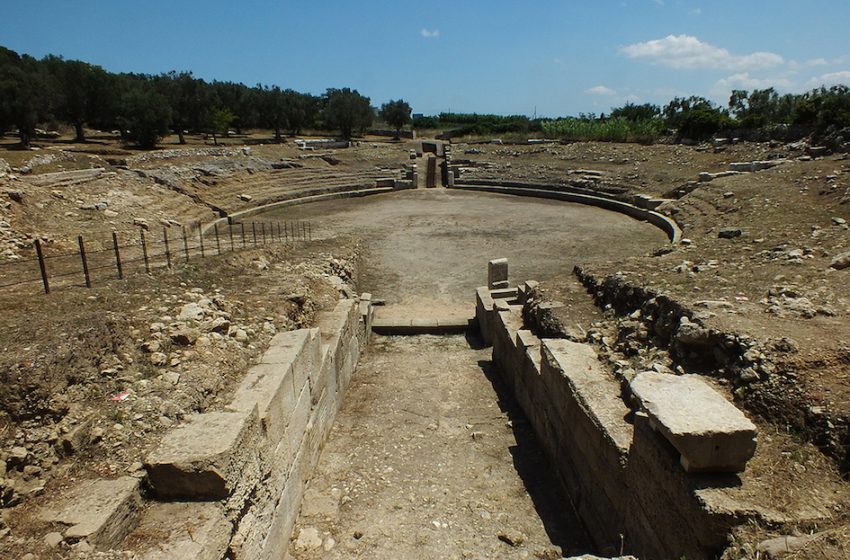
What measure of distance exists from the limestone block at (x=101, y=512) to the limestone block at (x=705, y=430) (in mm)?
4467

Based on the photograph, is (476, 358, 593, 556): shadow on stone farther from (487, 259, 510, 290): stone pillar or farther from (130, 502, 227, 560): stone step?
(487, 259, 510, 290): stone pillar

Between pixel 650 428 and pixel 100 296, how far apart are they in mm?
7417

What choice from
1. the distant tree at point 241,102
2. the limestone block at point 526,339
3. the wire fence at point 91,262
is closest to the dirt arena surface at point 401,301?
the wire fence at point 91,262

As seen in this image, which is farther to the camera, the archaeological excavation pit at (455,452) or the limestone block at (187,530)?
the archaeological excavation pit at (455,452)

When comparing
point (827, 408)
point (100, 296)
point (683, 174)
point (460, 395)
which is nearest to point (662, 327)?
point (827, 408)

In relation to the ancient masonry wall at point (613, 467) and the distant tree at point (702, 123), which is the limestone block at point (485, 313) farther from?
the distant tree at point (702, 123)

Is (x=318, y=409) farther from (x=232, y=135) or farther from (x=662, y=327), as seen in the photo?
(x=232, y=135)

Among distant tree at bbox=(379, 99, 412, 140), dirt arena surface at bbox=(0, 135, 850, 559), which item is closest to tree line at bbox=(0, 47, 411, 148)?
distant tree at bbox=(379, 99, 412, 140)

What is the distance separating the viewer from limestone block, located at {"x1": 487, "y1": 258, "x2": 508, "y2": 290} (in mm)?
12922

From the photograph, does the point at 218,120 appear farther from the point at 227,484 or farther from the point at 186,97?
the point at 227,484

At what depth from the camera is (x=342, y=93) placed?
52406 mm

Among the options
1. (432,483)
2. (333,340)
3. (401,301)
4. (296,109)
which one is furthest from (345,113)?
(432,483)

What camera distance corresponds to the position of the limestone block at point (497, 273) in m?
12.9

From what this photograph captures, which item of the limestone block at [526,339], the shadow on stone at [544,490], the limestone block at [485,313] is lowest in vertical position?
the shadow on stone at [544,490]
